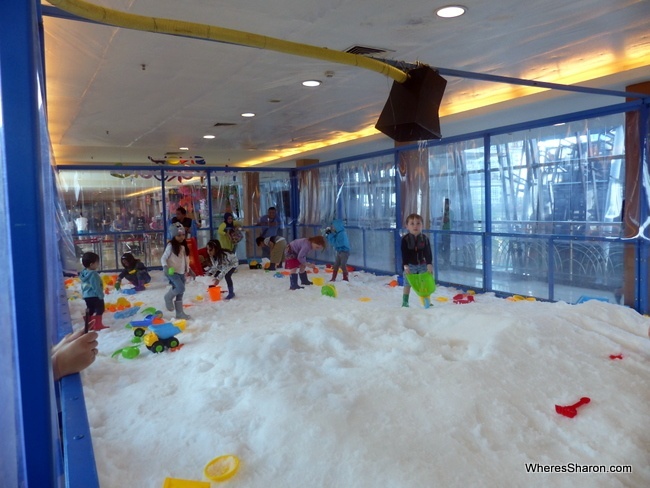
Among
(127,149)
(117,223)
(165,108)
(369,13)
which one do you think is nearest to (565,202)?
(369,13)

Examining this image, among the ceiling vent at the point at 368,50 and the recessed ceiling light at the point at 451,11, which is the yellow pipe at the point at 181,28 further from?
the ceiling vent at the point at 368,50

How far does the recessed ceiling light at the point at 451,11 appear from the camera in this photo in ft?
14.0

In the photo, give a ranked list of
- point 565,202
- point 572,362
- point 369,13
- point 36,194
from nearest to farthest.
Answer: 1. point 36,194
2. point 572,362
3. point 369,13
4. point 565,202

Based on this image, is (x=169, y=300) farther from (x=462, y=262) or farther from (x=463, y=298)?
(x=462, y=262)

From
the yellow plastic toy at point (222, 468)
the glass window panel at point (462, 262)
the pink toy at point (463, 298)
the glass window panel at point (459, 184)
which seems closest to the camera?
the yellow plastic toy at point (222, 468)

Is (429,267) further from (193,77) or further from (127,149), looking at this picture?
(127,149)

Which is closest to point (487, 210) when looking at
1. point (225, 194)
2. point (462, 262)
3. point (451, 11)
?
point (462, 262)

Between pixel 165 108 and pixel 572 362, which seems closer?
pixel 572 362

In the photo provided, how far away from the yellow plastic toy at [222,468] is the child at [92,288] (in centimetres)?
409

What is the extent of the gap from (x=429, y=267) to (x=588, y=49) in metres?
3.33

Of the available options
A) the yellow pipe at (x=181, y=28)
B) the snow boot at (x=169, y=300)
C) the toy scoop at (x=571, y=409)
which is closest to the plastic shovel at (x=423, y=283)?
the snow boot at (x=169, y=300)

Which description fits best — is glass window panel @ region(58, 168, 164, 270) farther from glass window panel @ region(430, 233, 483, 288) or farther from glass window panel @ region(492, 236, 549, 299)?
glass window panel @ region(492, 236, 549, 299)

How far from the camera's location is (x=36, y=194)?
3.83 feet

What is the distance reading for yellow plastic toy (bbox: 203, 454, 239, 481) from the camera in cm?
253
